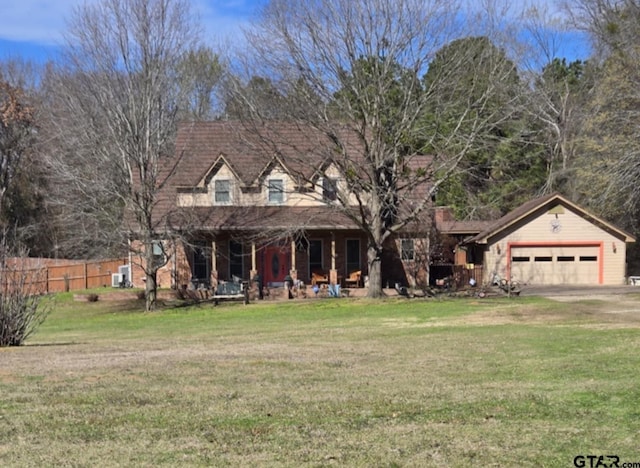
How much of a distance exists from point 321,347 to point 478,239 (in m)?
23.4

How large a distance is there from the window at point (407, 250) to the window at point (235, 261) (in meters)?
7.92

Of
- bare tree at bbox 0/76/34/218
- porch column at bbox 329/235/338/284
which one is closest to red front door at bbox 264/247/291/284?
porch column at bbox 329/235/338/284

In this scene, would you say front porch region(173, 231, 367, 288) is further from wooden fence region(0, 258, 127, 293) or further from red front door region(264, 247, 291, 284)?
wooden fence region(0, 258, 127, 293)

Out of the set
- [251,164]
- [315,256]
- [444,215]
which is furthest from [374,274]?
[444,215]

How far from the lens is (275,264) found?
3716 cm

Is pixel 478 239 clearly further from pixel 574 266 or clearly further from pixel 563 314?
pixel 563 314

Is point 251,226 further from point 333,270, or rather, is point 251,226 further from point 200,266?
point 333,270

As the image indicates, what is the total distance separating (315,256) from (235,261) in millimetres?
3945

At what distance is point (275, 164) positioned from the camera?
34.8 meters

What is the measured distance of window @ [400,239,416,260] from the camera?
36594 millimetres

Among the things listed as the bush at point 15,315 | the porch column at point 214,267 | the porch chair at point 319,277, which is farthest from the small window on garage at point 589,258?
the bush at point 15,315

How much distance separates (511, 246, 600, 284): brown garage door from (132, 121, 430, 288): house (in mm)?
5196

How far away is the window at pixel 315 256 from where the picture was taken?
121ft

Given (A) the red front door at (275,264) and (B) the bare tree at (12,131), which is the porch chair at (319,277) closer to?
(A) the red front door at (275,264)
